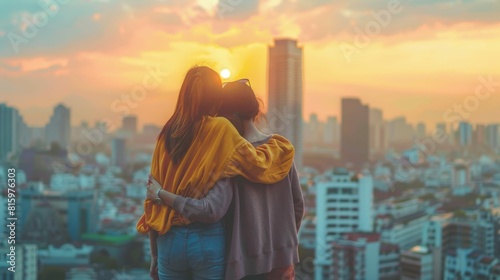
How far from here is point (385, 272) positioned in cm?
852

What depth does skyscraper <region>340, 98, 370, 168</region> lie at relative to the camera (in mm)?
12359

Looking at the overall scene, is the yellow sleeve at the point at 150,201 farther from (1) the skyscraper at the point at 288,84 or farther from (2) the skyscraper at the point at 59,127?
(2) the skyscraper at the point at 59,127

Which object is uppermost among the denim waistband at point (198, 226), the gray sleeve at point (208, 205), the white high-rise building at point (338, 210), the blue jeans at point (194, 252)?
the gray sleeve at point (208, 205)

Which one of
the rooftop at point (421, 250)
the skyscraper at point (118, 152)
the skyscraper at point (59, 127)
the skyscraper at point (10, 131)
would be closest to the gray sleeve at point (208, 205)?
the rooftop at point (421, 250)

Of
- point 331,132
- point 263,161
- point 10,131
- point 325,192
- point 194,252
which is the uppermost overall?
point 331,132

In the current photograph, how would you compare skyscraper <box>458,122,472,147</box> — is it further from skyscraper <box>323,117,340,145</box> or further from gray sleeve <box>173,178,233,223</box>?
gray sleeve <box>173,178,233,223</box>

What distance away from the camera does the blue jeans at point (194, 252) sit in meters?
0.69

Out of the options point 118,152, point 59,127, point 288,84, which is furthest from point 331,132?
point 59,127

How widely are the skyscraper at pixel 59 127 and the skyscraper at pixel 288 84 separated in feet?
12.6

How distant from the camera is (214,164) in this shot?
70 centimetres

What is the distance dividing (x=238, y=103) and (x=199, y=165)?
0.30 feet

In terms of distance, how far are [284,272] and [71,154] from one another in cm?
1127

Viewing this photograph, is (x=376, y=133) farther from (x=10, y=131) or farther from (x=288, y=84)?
(x=10, y=131)

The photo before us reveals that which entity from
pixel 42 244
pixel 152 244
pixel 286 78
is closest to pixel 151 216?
pixel 152 244
